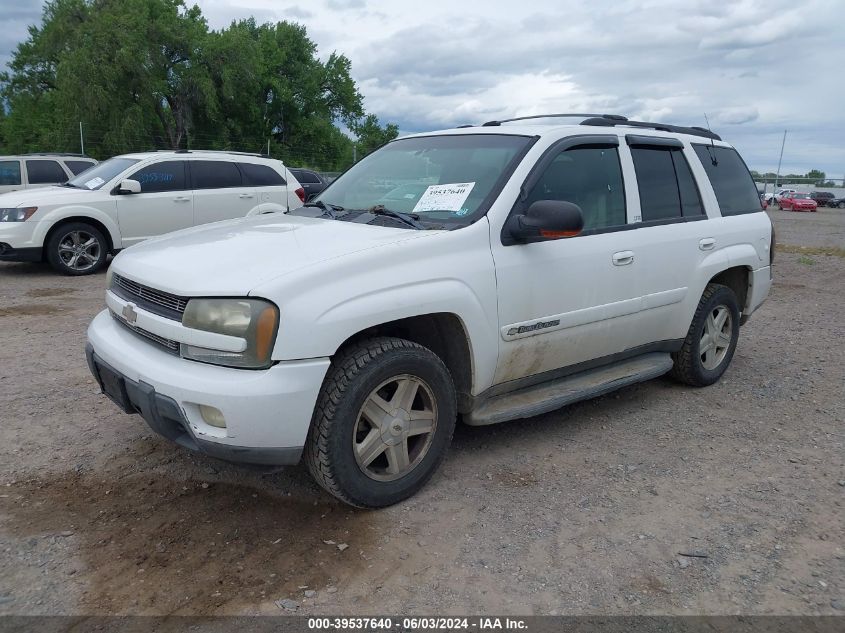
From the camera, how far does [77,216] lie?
30.7ft

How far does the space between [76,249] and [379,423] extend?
7953 mm

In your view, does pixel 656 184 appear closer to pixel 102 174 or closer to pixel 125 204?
pixel 125 204

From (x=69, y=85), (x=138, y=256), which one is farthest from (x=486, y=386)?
(x=69, y=85)

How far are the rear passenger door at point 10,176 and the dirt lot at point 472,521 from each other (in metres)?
9.18

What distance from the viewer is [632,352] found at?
450cm

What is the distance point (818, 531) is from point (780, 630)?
2.86 ft

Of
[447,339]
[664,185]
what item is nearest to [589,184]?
[664,185]

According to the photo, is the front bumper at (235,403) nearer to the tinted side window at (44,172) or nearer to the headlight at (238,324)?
the headlight at (238,324)

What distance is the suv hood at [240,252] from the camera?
2.94m

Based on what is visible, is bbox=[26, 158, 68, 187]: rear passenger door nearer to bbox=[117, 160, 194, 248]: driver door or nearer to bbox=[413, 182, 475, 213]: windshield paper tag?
bbox=[117, 160, 194, 248]: driver door

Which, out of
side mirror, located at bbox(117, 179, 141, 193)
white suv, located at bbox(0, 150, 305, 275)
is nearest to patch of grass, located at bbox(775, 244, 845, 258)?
white suv, located at bbox(0, 150, 305, 275)

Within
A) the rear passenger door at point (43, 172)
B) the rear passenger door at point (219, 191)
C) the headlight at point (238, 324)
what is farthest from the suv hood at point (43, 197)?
the headlight at point (238, 324)

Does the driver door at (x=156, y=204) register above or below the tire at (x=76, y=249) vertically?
A: above

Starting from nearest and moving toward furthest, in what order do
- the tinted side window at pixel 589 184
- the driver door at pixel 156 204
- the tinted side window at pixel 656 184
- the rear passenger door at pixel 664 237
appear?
the tinted side window at pixel 589 184
the rear passenger door at pixel 664 237
the tinted side window at pixel 656 184
the driver door at pixel 156 204
